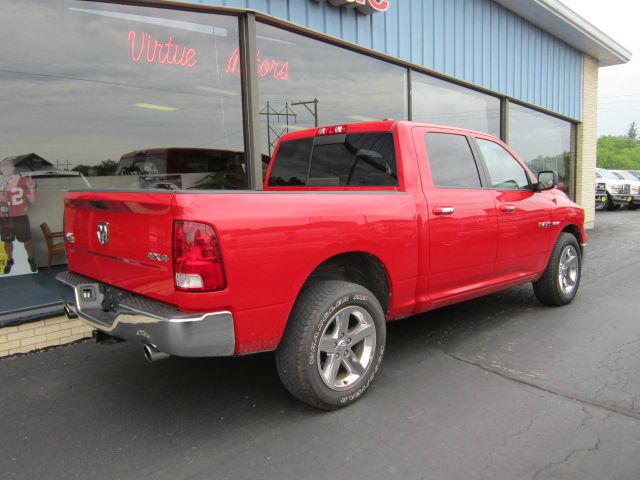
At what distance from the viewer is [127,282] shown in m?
2.83

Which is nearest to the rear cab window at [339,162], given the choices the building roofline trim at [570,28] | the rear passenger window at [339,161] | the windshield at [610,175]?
the rear passenger window at [339,161]

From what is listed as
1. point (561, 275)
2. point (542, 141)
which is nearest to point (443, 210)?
point (561, 275)

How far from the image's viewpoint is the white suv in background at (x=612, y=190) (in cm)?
2064

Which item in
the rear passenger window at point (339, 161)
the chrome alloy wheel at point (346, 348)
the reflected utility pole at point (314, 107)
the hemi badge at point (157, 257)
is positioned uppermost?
the reflected utility pole at point (314, 107)

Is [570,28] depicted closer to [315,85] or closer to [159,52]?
[315,85]

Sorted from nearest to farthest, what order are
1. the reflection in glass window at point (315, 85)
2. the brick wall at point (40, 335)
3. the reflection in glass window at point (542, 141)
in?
the brick wall at point (40, 335) → the reflection in glass window at point (315, 85) → the reflection in glass window at point (542, 141)

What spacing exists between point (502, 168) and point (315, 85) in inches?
144

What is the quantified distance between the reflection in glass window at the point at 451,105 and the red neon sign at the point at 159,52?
13.1ft

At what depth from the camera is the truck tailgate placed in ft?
8.35

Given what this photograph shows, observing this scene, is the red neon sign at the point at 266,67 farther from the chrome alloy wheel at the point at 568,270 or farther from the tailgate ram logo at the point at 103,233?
the chrome alloy wheel at the point at 568,270

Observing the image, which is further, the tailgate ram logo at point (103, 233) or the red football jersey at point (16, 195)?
the red football jersey at point (16, 195)

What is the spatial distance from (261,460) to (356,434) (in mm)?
575

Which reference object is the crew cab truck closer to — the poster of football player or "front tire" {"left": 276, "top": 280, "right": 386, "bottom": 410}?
"front tire" {"left": 276, "top": 280, "right": 386, "bottom": 410}

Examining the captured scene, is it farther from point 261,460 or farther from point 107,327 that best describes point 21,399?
point 261,460
